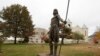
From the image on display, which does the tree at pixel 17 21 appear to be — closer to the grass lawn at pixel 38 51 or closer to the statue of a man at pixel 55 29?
the grass lawn at pixel 38 51

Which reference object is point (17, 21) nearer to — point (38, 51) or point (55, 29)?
point (38, 51)

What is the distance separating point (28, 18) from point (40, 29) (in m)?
51.0

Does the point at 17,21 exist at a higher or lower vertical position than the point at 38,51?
higher

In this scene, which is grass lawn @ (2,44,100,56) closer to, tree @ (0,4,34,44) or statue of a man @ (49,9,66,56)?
statue of a man @ (49,9,66,56)

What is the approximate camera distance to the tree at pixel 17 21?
79.2m

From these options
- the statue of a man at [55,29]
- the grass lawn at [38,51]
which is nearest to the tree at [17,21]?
the grass lawn at [38,51]

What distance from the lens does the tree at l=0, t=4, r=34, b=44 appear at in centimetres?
7919

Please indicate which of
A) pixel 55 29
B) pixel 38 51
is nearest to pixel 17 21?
pixel 38 51

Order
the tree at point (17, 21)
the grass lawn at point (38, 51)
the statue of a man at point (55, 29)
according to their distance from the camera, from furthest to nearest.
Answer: the tree at point (17, 21) → the grass lawn at point (38, 51) → the statue of a man at point (55, 29)

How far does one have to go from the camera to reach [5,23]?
7838 cm

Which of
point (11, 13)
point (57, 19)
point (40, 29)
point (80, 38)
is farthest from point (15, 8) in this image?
point (57, 19)

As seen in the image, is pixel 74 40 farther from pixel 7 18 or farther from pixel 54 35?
pixel 54 35

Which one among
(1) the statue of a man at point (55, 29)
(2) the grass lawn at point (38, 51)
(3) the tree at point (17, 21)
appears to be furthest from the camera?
(3) the tree at point (17, 21)

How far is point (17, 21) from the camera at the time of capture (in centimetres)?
8006
